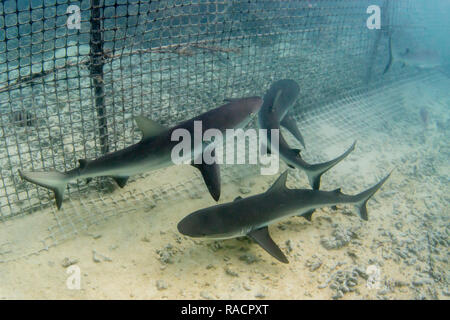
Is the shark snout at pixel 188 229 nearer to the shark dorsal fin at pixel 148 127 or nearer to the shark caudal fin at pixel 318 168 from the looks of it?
the shark dorsal fin at pixel 148 127

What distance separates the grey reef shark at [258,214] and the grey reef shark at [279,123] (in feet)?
0.97

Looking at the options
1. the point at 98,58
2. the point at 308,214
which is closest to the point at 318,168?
the point at 308,214

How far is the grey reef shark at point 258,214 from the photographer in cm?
234

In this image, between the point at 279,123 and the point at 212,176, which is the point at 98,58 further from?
the point at 279,123

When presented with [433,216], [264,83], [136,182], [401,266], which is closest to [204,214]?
[136,182]

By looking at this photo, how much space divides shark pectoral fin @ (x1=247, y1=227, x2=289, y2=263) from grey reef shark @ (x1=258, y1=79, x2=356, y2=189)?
894mm

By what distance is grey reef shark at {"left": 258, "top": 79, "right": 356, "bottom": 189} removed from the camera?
312 centimetres

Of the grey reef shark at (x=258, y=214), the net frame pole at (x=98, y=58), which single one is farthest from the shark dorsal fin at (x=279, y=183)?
the net frame pole at (x=98, y=58)

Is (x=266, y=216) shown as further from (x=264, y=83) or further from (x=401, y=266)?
(x=264, y=83)

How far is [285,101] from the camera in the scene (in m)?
3.79

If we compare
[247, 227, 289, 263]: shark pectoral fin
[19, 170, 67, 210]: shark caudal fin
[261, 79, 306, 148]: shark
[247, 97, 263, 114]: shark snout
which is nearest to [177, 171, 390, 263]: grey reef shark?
[247, 227, 289, 263]: shark pectoral fin

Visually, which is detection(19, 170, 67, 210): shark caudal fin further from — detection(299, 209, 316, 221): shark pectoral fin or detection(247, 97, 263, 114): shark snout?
detection(299, 209, 316, 221): shark pectoral fin

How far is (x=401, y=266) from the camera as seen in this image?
9.14 feet
